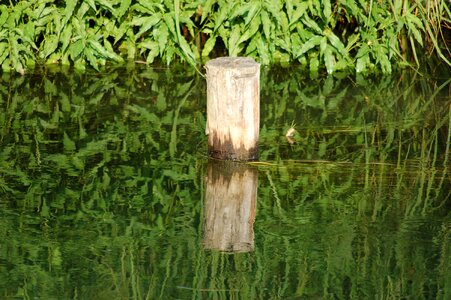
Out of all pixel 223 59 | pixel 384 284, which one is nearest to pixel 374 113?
pixel 223 59

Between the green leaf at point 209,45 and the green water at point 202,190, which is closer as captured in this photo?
the green water at point 202,190

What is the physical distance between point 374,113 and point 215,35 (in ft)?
5.91

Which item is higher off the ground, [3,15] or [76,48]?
[3,15]

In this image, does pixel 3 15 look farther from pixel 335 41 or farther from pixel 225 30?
pixel 335 41

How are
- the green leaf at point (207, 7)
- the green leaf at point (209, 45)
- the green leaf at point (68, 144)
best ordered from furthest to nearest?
the green leaf at point (209, 45), the green leaf at point (207, 7), the green leaf at point (68, 144)

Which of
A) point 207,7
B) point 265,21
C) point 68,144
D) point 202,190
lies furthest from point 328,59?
point 202,190

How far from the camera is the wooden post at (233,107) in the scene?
634 cm

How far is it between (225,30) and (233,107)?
2.54 m

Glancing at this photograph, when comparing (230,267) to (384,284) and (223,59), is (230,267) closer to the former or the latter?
(384,284)

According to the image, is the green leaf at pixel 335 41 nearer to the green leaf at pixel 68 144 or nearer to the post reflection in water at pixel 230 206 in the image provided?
the post reflection in water at pixel 230 206

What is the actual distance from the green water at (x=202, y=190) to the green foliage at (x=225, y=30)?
0.21 m

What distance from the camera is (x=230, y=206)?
594 centimetres

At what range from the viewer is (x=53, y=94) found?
8.07 metres

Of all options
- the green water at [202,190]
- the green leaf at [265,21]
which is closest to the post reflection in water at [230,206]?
the green water at [202,190]
